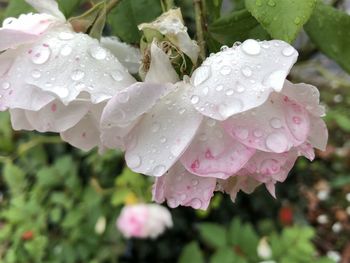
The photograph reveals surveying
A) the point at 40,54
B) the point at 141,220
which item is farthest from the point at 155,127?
the point at 141,220

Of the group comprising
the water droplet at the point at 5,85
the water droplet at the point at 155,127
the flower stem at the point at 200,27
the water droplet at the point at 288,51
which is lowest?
the water droplet at the point at 155,127

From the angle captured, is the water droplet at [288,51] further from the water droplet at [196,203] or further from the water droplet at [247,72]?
the water droplet at [196,203]

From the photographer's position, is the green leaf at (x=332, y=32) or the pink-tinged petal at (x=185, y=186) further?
the green leaf at (x=332, y=32)

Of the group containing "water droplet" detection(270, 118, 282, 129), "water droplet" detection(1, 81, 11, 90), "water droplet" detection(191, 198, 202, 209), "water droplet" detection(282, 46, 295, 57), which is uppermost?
"water droplet" detection(282, 46, 295, 57)

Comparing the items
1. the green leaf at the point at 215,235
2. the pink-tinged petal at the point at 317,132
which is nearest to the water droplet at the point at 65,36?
the pink-tinged petal at the point at 317,132

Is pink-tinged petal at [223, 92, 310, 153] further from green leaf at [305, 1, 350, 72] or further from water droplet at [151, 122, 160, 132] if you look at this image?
green leaf at [305, 1, 350, 72]

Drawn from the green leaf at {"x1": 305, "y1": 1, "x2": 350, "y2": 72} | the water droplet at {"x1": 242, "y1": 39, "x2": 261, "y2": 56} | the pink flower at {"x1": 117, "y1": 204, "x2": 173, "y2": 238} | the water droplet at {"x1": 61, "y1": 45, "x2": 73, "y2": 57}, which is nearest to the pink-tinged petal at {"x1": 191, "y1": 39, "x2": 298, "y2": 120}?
the water droplet at {"x1": 242, "y1": 39, "x2": 261, "y2": 56}

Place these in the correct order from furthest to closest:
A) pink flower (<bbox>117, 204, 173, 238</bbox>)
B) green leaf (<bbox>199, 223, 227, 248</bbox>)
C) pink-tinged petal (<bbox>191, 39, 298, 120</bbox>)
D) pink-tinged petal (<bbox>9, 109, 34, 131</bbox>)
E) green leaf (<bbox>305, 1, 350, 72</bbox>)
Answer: pink flower (<bbox>117, 204, 173, 238</bbox>)
green leaf (<bbox>199, 223, 227, 248</bbox>)
green leaf (<bbox>305, 1, 350, 72</bbox>)
pink-tinged petal (<bbox>9, 109, 34, 131</bbox>)
pink-tinged petal (<bbox>191, 39, 298, 120</bbox>)

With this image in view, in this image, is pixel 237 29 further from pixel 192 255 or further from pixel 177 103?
pixel 192 255
